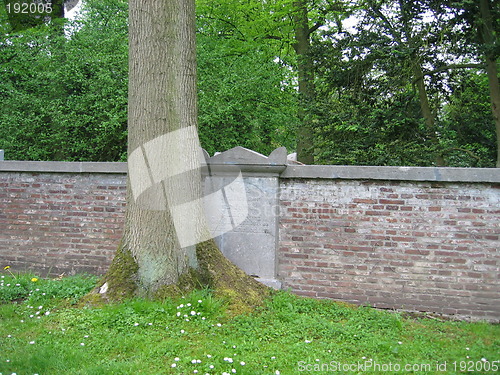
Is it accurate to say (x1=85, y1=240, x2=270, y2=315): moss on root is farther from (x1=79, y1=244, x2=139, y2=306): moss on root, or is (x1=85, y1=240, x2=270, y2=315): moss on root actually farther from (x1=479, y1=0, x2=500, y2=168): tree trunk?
(x1=479, y1=0, x2=500, y2=168): tree trunk

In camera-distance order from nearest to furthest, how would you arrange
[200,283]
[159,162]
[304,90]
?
[159,162]
[200,283]
[304,90]

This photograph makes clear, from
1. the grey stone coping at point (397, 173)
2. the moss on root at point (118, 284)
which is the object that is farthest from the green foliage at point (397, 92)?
the moss on root at point (118, 284)

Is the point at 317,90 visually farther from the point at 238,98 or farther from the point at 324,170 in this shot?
the point at 324,170

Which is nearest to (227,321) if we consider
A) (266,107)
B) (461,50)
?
(266,107)

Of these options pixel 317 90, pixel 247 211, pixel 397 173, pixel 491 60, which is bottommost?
pixel 247 211

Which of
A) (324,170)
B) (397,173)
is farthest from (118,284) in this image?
(397,173)

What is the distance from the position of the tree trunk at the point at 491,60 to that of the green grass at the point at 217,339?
636cm

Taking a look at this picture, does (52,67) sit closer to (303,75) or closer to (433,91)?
(303,75)

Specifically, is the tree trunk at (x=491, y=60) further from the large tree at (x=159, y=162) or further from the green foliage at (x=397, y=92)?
the large tree at (x=159, y=162)

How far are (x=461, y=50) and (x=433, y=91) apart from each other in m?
1.26

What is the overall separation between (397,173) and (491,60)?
587 centimetres

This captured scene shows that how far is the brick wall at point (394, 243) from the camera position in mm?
4887

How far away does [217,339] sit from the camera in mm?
3791

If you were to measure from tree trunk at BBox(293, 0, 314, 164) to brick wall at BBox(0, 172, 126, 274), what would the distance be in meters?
5.53
